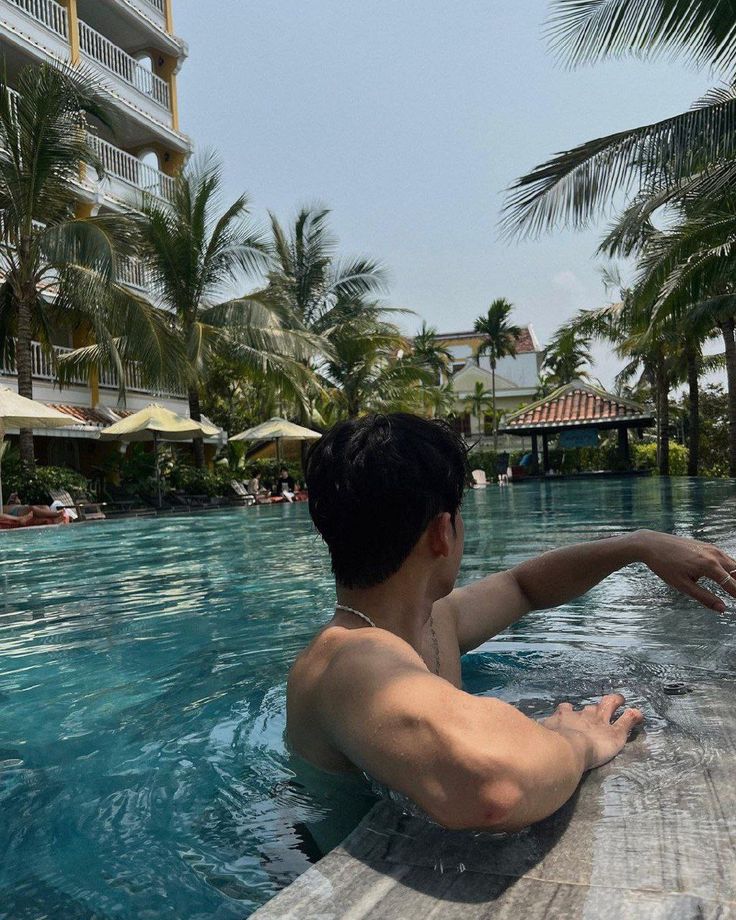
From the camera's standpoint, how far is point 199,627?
4.41m

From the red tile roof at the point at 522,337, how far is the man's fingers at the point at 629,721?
53.7 meters

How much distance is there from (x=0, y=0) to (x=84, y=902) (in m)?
21.7

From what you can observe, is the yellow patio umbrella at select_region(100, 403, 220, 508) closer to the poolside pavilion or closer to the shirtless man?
Result: the poolside pavilion

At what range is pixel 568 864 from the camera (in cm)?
112

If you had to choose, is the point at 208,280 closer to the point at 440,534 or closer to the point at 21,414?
the point at 21,414

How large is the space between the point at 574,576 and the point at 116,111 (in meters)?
19.7

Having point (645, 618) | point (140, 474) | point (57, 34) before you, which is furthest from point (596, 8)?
point (57, 34)

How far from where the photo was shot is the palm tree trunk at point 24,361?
51.2 ft

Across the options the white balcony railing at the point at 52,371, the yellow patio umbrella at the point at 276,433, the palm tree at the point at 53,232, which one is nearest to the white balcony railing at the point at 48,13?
the palm tree at the point at 53,232

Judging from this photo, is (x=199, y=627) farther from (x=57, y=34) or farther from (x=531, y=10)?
(x=57, y=34)

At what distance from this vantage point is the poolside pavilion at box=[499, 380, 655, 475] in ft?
98.6

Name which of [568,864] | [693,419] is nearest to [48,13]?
[693,419]

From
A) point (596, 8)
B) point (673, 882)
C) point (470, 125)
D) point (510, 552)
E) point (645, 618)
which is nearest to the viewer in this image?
point (673, 882)

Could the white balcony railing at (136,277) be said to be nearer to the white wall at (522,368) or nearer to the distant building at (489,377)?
the distant building at (489,377)
